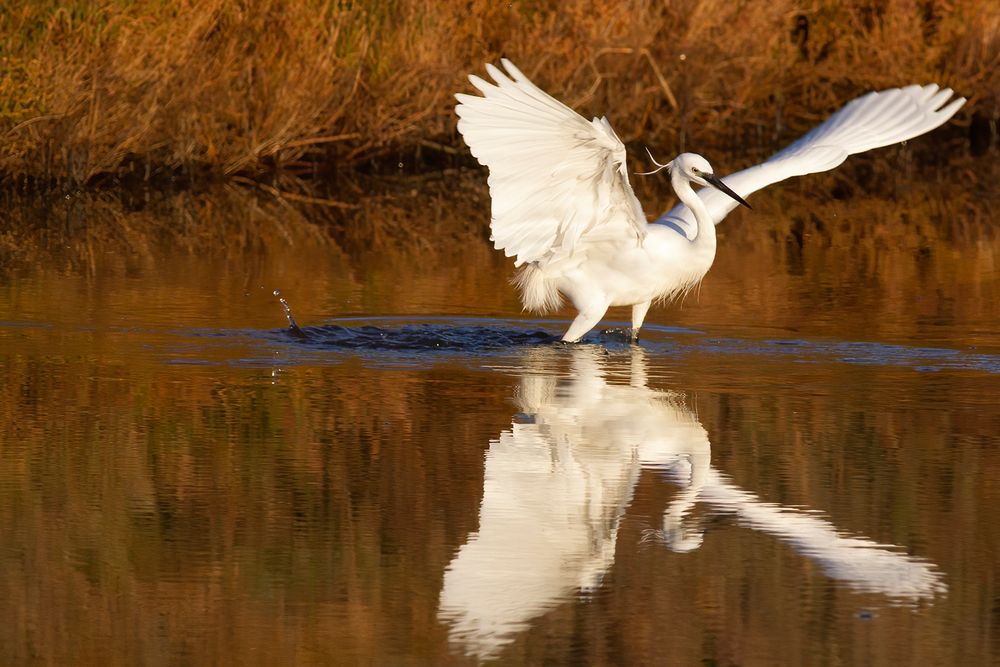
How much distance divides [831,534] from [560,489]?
0.97 meters

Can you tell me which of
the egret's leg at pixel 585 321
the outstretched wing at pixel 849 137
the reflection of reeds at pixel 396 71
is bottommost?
the egret's leg at pixel 585 321

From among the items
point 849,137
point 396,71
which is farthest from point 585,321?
point 396,71

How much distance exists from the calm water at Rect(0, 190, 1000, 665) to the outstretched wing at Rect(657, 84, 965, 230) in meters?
0.69

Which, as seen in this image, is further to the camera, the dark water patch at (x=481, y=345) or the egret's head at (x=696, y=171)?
the egret's head at (x=696, y=171)

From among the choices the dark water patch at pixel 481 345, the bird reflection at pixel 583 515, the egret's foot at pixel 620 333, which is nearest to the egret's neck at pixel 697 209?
the dark water patch at pixel 481 345

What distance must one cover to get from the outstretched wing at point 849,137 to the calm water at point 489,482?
0.69 metres

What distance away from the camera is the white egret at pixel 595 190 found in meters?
8.62

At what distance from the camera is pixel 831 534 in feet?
19.4

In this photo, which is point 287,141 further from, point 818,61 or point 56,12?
point 818,61

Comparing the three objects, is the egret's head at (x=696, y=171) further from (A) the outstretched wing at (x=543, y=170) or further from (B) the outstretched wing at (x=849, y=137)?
(B) the outstretched wing at (x=849, y=137)

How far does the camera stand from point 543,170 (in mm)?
8945

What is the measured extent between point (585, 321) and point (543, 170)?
120cm

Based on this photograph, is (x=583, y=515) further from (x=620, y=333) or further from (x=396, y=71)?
(x=396, y=71)

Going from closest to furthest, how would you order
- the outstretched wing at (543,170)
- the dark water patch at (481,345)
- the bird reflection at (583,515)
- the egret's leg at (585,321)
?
1. the bird reflection at (583,515)
2. the outstretched wing at (543,170)
3. the dark water patch at (481,345)
4. the egret's leg at (585,321)
